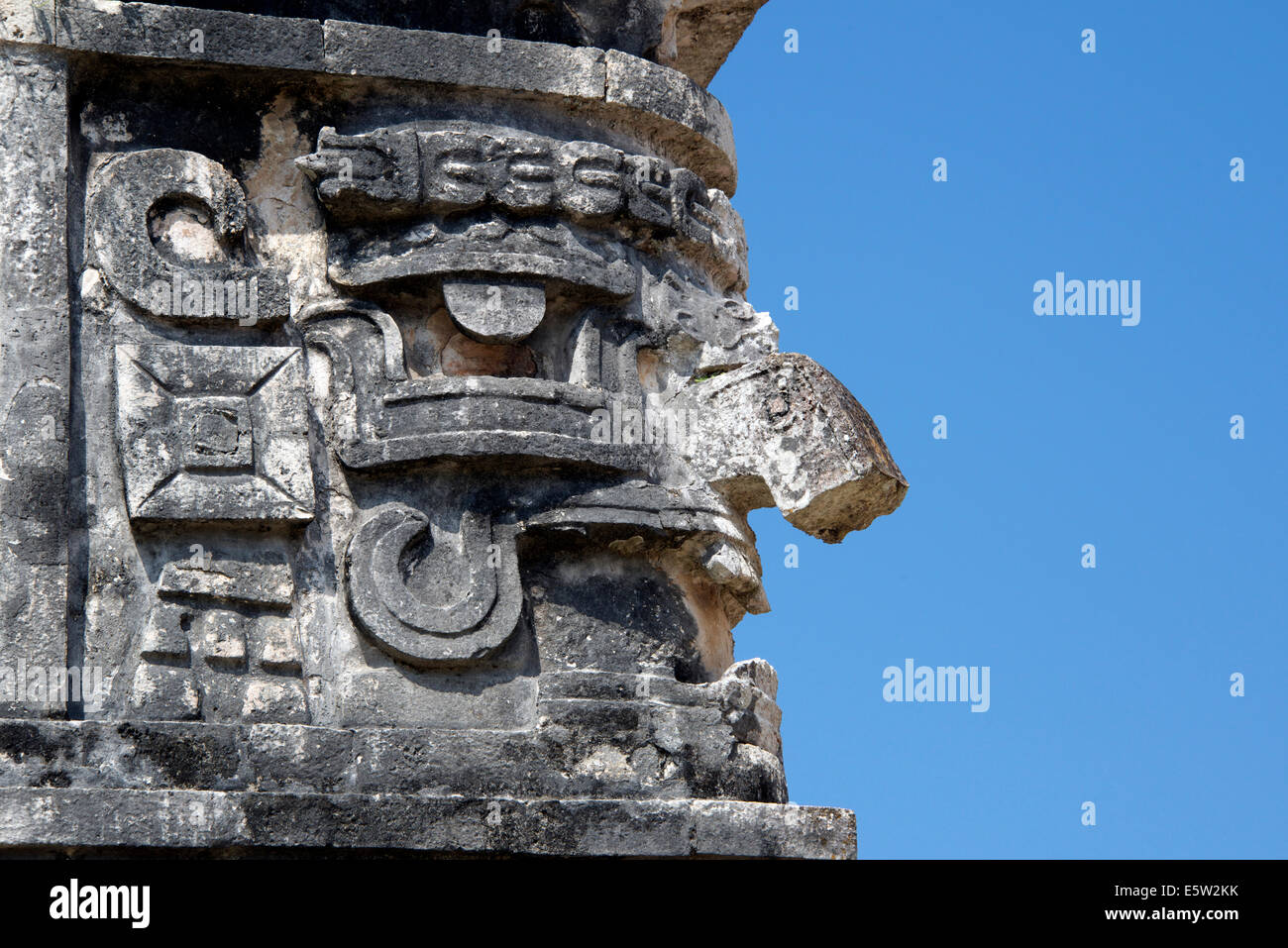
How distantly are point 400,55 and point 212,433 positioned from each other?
138 centimetres

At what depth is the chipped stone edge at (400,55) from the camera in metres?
6.58

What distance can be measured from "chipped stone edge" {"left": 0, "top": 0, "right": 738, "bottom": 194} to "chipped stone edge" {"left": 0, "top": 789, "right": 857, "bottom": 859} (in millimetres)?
2307

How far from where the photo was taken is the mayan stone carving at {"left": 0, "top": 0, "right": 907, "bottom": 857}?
609 centimetres

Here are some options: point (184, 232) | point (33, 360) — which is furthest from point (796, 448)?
point (33, 360)

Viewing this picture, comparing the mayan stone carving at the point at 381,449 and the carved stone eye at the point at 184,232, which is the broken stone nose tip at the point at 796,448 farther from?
the carved stone eye at the point at 184,232

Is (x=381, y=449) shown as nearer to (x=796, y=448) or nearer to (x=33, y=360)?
(x=33, y=360)

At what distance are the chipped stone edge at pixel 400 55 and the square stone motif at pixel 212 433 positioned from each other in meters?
Answer: 0.95

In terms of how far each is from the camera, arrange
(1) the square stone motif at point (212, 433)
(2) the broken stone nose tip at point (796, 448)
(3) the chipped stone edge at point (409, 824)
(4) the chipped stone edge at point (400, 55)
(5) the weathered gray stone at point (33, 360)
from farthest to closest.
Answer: (2) the broken stone nose tip at point (796, 448) < (4) the chipped stone edge at point (400, 55) < (1) the square stone motif at point (212, 433) < (5) the weathered gray stone at point (33, 360) < (3) the chipped stone edge at point (409, 824)

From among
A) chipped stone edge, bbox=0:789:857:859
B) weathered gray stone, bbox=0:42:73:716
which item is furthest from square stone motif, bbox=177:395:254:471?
chipped stone edge, bbox=0:789:857:859

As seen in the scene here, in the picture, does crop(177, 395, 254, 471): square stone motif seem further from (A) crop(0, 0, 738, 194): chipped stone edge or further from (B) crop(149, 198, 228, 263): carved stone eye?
(A) crop(0, 0, 738, 194): chipped stone edge

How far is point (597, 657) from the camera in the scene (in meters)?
6.52

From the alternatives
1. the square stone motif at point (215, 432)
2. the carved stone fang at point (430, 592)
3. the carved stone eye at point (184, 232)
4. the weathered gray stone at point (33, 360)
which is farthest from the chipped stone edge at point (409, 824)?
the carved stone eye at point (184, 232)
